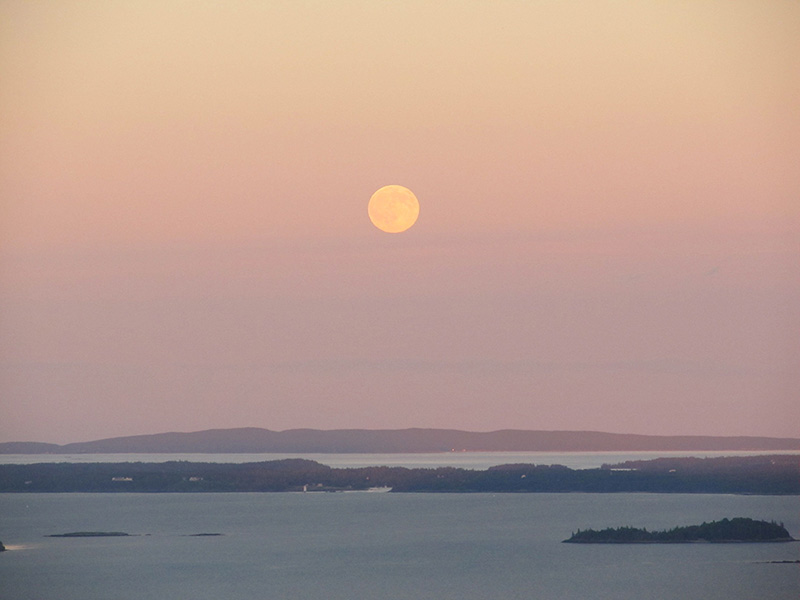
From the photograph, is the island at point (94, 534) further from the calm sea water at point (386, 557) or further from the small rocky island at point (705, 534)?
the small rocky island at point (705, 534)

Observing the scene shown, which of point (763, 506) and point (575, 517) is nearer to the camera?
point (575, 517)

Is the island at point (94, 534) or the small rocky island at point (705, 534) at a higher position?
the small rocky island at point (705, 534)

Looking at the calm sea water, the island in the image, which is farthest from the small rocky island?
the island

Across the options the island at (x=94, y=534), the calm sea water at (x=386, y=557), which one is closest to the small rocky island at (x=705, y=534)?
the calm sea water at (x=386, y=557)

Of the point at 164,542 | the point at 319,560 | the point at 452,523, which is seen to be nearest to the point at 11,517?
the point at 164,542

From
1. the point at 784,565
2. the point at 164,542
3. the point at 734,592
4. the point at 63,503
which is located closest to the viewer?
the point at 734,592

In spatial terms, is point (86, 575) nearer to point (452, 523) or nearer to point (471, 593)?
point (471, 593)
